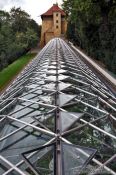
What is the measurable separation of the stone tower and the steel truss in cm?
7413

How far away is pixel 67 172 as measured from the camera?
13.1ft

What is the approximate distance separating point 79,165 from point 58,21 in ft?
272

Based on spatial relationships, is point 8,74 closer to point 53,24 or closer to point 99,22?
point 99,22

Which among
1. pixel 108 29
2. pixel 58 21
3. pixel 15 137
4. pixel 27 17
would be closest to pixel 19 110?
pixel 15 137

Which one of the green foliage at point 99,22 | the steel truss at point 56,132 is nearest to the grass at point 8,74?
the green foliage at point 99,22

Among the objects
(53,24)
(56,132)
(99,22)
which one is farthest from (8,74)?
(53,24)

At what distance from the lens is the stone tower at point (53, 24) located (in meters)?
82.9

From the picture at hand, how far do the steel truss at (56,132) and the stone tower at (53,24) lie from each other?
74126mm

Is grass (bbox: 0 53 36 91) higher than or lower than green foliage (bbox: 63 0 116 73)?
lower

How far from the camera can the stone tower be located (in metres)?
82.9

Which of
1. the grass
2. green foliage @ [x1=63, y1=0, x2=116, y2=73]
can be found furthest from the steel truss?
green foliage @ [x1=63, y1=0, x2=116, y2=73]

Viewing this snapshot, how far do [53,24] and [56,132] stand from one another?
81.8m

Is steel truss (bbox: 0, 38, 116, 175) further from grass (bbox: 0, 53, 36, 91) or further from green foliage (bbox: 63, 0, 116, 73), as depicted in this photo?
green foliage (bbox: 63, 0, 116, 73)

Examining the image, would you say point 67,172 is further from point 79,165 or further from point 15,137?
point 15,137
